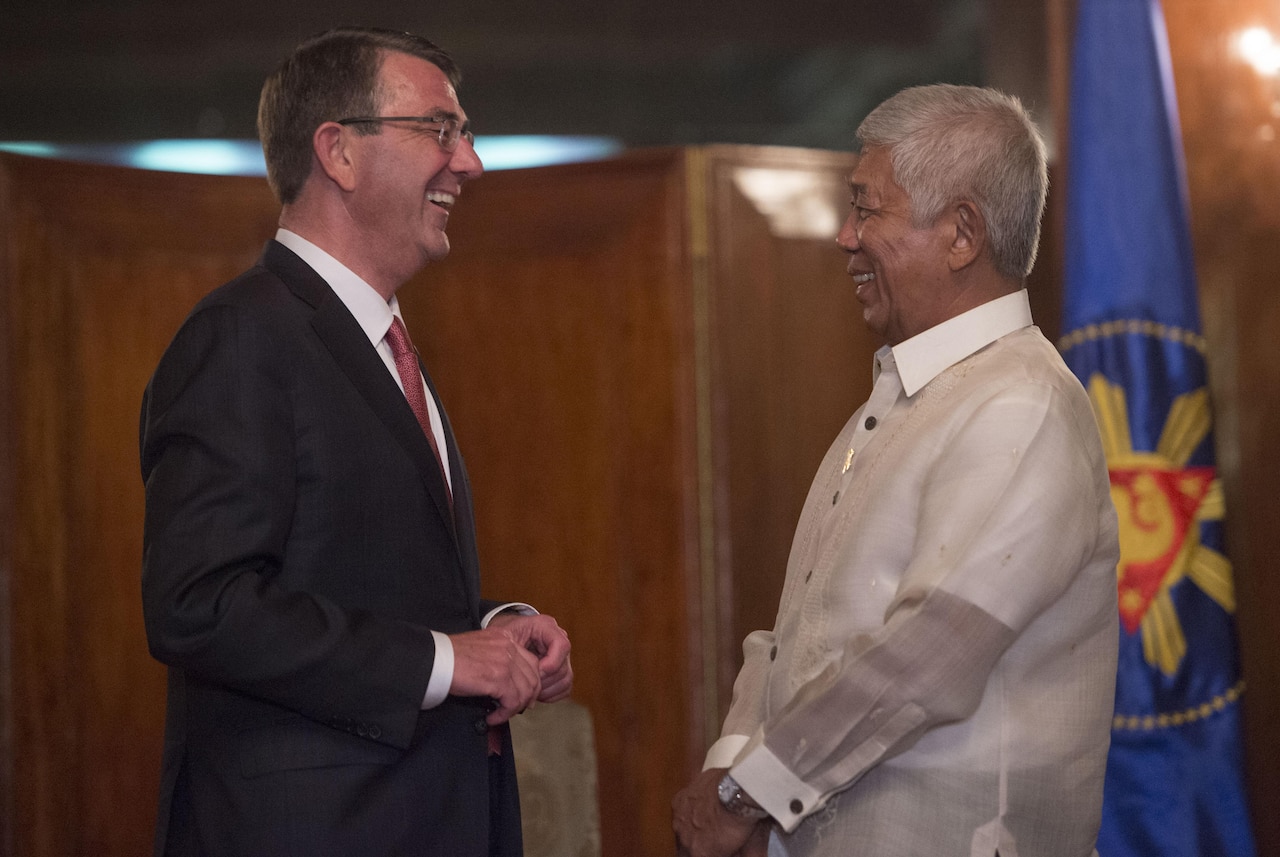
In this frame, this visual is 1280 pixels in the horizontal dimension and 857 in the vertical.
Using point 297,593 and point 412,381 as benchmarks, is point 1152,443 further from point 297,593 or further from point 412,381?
point 297,593

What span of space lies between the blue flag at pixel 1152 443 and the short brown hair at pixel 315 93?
77.3 inches

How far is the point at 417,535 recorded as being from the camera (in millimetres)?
1621

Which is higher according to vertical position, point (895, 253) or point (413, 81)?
point (413, 81)

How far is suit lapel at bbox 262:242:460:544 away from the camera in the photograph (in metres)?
1.62

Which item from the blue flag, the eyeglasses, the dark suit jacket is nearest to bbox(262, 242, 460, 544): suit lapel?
the dark suit jacket

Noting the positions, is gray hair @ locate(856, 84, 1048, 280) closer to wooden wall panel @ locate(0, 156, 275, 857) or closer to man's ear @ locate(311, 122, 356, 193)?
man's ear @ locate(311, 122, 356, 193)

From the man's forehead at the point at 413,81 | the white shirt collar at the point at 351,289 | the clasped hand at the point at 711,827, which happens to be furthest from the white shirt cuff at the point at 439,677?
the man's forehead at the point at 413,81

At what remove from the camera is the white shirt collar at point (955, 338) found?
167cm

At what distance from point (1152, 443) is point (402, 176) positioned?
6.84ft

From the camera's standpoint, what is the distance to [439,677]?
1.51 meters

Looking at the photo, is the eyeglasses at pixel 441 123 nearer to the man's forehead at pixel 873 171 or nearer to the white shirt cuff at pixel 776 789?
the man's forehead at pixel 873 171

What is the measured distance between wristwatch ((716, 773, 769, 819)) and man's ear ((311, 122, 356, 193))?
3.28 ft

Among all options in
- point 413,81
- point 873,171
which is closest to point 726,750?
point 873,171

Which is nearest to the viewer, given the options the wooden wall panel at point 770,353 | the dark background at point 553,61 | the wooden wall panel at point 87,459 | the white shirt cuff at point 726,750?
the white shirt cuff at point 726,750
